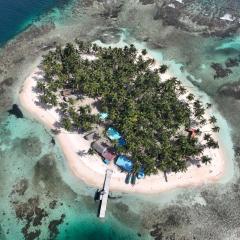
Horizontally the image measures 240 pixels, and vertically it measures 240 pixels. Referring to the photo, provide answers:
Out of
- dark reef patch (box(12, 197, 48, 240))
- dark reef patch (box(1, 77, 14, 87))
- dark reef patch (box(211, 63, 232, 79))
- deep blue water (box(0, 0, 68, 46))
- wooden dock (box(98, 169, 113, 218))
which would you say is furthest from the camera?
deep blue water (box(0, 0, 68, 46))

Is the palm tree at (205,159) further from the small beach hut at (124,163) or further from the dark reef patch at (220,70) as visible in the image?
the dark reef patch at (220,70)

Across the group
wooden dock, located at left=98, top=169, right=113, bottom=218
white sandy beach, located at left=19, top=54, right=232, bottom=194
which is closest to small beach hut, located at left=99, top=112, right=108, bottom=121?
white sandy beach, located at left=19, top=54, right=232, bottom=194

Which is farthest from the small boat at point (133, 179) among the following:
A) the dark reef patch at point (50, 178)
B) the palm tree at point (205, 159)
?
the palm tree at point (205, 159)

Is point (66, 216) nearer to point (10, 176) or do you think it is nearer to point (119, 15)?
point (10, 176)

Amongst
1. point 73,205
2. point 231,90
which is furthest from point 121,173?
point 231,90

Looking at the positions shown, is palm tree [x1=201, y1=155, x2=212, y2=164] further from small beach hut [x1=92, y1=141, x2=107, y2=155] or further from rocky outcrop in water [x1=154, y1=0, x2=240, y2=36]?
rocky outcrop in water [x1=154, y1=0, x2=240, y2=36]
